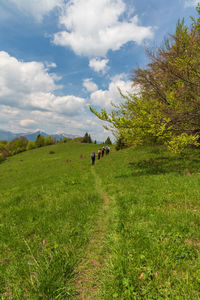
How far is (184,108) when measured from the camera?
1003 cm

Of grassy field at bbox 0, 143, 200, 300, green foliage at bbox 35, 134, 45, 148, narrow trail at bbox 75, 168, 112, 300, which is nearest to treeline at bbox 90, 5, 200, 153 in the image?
grassy field at bbox 0, 143, 200, 300

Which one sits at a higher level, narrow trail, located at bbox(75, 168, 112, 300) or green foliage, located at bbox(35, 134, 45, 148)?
green foliage, located at bbox(35, 134, 45, 148)

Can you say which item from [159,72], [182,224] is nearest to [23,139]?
[159,72]

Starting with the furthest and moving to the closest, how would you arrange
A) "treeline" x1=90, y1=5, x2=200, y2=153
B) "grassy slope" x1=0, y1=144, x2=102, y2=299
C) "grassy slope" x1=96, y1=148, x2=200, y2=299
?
"treeline" x1=90, y1=5, x2=200, y2=153
"grassy slope" x1=0, y1=144, x2=102, y2=299
"grassy slope" x1=96, y1=148, x2=200, y2=299

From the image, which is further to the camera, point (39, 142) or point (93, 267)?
point (39, 142)

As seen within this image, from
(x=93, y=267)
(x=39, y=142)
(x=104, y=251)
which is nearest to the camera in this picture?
(x=93, y=267)

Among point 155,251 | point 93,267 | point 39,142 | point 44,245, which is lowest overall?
point 93,267

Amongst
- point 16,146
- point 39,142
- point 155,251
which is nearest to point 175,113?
point 155,251

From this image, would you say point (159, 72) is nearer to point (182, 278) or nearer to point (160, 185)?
point (160, 185)

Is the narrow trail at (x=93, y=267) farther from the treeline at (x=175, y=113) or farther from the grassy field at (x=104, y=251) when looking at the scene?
the treeline at (x=175, y=113)

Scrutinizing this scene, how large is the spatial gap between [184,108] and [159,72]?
237 inches

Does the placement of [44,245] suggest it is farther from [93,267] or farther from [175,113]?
[175,113]

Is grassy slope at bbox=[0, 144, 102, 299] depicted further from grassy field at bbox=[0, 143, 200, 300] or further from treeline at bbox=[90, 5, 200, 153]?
treeline at bbox=[90, 5, 200, 153]

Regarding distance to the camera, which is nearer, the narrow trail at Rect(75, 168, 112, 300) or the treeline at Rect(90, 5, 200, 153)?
the narrow trail at Rect(75, 168, 112, 300)
